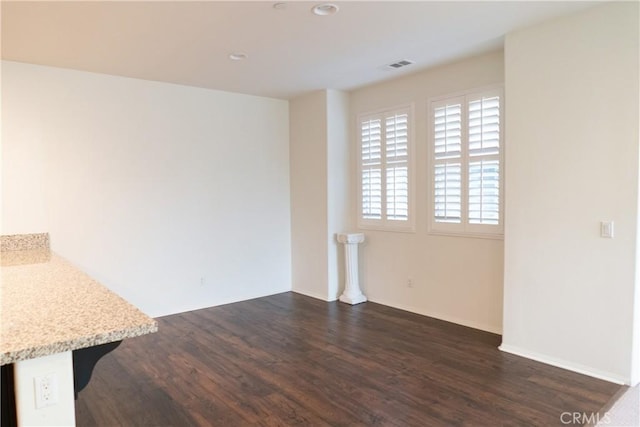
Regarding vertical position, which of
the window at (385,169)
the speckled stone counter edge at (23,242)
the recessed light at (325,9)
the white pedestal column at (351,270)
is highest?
the recessed light at (325,9)

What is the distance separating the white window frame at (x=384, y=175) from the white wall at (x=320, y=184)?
18cm

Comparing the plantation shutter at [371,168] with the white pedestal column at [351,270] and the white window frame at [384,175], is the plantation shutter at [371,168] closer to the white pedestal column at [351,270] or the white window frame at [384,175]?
the white window frame at [384,175]

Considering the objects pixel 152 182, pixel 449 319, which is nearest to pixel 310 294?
pixel 449 319

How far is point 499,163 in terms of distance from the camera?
403 cm

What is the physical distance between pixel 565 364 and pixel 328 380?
6.09 ft

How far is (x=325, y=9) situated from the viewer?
3006mm

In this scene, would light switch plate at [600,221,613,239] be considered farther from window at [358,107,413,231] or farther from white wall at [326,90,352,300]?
white wall at [326,90,352,300]

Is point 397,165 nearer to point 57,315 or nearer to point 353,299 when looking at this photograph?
point 353,299

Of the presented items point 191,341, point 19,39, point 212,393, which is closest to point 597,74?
point 212,393

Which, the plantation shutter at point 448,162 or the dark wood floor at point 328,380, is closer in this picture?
the dark wood floor at point 328,380

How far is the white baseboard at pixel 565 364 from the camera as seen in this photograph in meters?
3.10

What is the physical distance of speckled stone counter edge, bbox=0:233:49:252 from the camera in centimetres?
384

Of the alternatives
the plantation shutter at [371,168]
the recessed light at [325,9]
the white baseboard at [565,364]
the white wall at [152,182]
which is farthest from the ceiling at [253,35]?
the white baseboard at [565,364]

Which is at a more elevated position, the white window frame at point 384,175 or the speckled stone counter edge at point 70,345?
the white window frame at point 384,175
